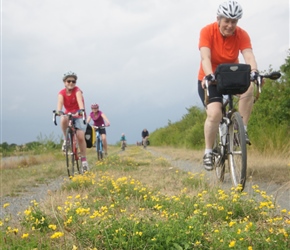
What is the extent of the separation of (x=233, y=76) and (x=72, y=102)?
14.7 ft

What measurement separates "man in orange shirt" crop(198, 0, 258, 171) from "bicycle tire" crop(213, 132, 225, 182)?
0.35 feet

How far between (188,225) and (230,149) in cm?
262

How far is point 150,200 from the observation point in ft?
11.3

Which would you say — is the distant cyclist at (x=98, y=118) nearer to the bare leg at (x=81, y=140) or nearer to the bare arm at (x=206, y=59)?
the bare leg at (x=81, y=140)

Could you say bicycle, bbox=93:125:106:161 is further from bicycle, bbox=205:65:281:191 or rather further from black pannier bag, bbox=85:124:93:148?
bicycle, bbox=205:65:281:191

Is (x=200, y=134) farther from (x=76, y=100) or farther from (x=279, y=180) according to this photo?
(x=279, y=180)

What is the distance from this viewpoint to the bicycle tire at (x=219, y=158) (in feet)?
16.4

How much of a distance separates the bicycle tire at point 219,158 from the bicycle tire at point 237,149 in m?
0.22

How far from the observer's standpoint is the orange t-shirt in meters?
4.91

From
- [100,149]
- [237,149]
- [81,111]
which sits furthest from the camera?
[100,149]

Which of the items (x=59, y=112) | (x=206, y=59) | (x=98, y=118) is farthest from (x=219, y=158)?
(x=98, y=118)

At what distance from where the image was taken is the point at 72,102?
8.04 m

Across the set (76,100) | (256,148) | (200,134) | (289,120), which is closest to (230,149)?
(76,100)

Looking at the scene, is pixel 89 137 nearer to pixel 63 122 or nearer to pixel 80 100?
pixel 63 122
